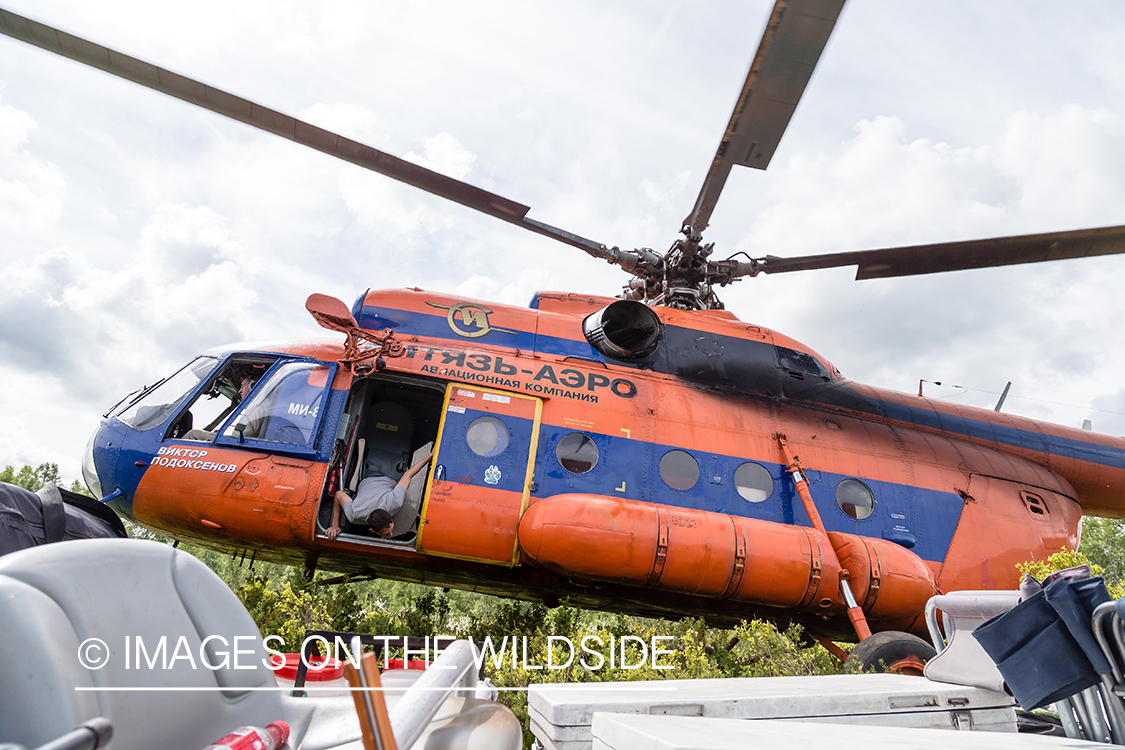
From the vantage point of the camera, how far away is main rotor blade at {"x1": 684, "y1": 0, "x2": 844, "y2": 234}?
428 centimetres

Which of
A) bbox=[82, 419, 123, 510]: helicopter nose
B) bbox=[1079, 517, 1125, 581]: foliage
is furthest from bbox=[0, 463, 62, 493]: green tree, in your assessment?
bbox=[1079, 517, 1125, 581]: foliage

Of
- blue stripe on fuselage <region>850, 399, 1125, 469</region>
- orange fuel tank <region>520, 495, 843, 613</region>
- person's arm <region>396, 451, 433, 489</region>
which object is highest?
blue stripe on fuselage <region>850, 399, 1125, 469</region>

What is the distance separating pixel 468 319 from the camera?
20.7 feet

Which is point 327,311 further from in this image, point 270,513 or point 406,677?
point 406,677

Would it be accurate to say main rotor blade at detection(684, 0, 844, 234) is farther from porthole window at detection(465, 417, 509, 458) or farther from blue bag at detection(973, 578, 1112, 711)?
blue bag at detection(973, 578, 1112, 711)

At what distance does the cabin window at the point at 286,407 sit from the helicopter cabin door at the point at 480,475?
1161 millimetres

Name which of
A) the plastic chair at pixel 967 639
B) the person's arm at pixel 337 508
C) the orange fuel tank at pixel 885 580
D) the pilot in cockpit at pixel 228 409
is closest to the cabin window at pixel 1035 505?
the orange fuel tank at pixel 885 580

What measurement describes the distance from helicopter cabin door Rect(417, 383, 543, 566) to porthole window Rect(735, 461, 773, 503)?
2.16 m

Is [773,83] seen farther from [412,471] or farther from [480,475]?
[412,471]

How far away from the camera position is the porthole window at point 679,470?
5909 mm

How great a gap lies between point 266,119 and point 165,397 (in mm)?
2776

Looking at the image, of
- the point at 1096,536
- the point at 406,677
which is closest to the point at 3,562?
the point at 406,677

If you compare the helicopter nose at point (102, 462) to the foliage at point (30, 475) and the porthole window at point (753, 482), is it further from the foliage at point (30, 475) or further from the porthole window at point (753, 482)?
the foliage at point (30, 475)

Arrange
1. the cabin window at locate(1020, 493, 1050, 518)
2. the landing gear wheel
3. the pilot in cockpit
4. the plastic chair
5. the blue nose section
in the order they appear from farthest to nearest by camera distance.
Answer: the cabin window at locate(1020, 493, 1050, 518)
the pilot in cockpit
the blue nose section
the landing gear wheel
the plastic chair
